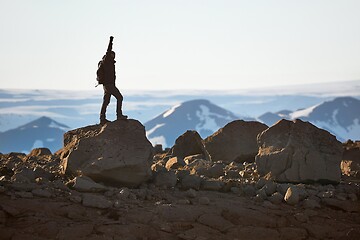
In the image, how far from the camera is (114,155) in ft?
33.0

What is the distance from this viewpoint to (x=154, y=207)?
8.71 meters

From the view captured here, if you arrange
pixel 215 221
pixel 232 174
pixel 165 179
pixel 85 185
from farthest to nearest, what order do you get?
pixel 232 174 < pixel 165 179 < pixel 85 185 < pixel 215 221

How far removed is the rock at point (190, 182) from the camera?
34.5 ft

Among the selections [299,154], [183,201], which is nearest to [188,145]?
[299,154]

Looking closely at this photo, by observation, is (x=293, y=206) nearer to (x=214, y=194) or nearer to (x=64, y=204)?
(x=214, y=194)

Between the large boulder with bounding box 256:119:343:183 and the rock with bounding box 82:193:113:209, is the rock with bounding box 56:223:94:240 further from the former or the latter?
the large boulder with bounding box 256:119:343:183

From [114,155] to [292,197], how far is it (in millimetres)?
4176

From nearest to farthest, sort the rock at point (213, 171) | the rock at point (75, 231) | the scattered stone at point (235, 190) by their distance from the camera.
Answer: the rock at point (75, 231) → the scattered stone at point (235, 190) → the rock at point (213, 171)

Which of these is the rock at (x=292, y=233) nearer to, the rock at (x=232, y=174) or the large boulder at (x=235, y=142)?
the rock at (x=232, y=174)

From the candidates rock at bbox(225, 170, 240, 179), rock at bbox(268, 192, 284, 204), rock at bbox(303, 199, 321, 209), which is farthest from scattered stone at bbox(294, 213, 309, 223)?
rock at bbox(225, 170, 240, 179)

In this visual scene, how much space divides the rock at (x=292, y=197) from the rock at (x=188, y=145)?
802 centimetres

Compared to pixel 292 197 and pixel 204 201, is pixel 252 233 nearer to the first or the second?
pixel 204 201

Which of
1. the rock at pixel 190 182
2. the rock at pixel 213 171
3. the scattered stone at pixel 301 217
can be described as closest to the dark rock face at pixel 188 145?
the rock at pixel 213 171

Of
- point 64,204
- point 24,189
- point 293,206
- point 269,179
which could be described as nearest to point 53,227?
point 64,204
